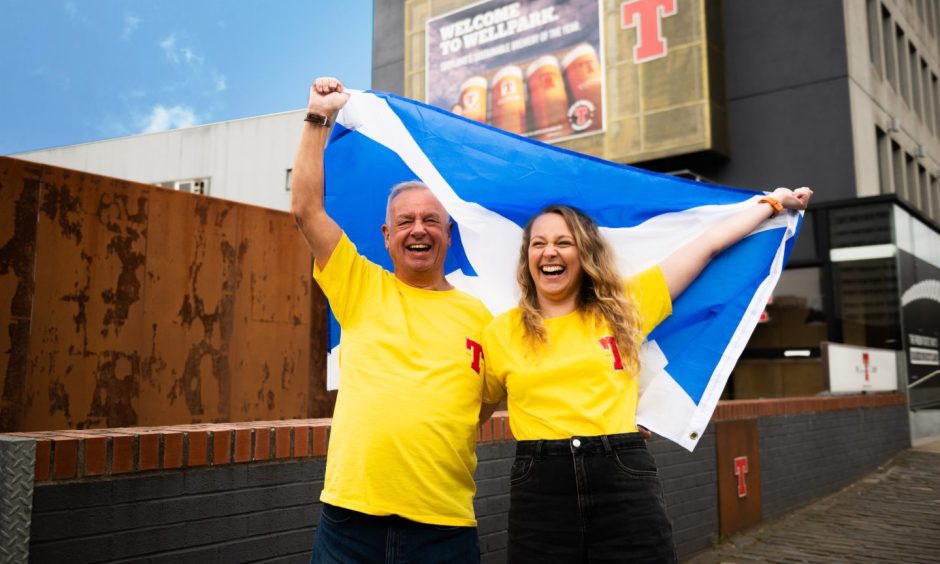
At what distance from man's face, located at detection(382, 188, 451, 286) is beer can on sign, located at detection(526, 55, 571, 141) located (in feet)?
60.5

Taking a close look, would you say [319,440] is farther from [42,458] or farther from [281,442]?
[42,458]

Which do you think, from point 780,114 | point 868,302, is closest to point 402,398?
point 868,302

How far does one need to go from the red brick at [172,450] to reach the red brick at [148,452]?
32 millimetres

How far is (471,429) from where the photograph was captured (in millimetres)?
2684

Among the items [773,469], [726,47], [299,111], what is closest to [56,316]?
[773,469]

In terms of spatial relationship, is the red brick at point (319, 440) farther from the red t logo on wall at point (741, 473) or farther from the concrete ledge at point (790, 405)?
the red t logo on wall at point (741, 473)

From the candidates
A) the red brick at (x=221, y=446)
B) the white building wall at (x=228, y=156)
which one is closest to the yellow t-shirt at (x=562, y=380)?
the red brick at (x=221, y=446)

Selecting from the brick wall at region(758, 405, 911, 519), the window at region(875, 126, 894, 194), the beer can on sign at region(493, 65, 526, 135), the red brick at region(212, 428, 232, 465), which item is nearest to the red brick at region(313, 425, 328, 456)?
the red brick at region(212, 428, 232, 465)

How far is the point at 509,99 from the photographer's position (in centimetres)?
2202

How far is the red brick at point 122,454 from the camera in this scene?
3.18m

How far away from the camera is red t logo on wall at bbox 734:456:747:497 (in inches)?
311

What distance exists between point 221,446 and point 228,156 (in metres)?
30.0

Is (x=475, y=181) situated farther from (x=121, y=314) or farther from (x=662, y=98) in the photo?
(x=662, y=98)

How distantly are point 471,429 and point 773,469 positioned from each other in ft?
23.0
